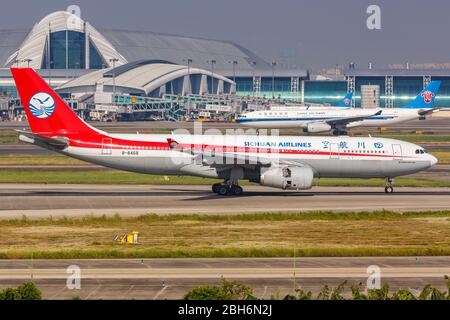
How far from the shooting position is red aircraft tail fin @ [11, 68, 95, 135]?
192 ft

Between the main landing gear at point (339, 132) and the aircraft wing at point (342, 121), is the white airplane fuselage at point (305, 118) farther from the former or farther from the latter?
the main landing gear at point (339, 132)

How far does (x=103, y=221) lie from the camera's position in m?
47.2

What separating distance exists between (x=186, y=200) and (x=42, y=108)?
1207 cm

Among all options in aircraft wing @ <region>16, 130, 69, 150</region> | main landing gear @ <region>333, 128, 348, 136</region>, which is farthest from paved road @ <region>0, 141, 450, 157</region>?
aircraft wing @ <region>16, 130, 69, 150</region>

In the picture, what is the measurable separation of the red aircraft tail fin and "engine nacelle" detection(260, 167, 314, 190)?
1321 cm

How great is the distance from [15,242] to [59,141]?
1897 cm

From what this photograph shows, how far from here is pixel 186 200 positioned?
186 feet

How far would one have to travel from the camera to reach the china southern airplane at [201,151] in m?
58.5

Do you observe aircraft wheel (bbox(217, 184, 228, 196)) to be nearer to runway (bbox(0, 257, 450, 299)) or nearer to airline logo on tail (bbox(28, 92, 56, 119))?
airline logo on tail (bbox(28, 92, 56, 119))

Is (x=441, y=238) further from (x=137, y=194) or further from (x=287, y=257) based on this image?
(x=137, y=194)

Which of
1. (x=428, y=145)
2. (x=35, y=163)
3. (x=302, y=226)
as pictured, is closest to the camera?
(x=302, y=226)

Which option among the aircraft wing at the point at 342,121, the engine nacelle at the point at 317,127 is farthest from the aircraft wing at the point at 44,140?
the aircraft wing at the point at 342,121

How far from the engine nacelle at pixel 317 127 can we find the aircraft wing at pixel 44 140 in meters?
76.1
